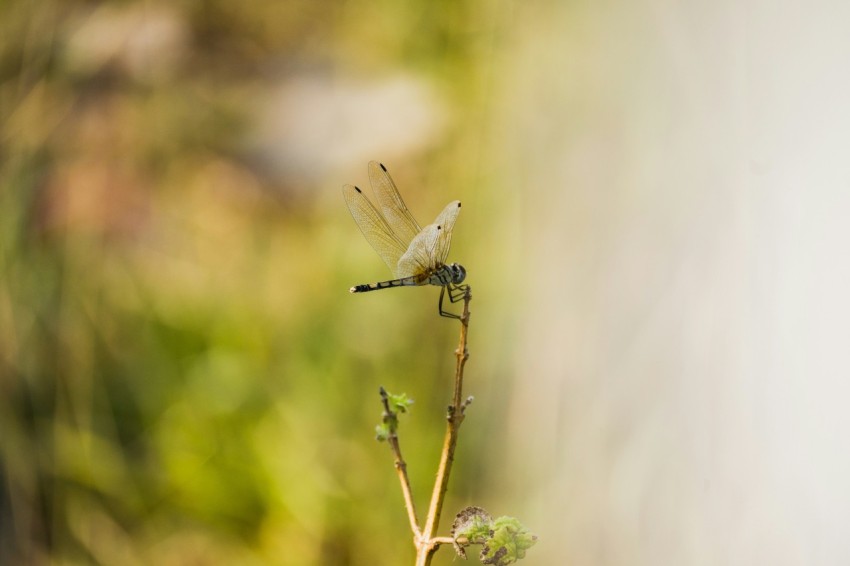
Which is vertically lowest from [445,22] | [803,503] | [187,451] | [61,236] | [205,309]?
[803,503]

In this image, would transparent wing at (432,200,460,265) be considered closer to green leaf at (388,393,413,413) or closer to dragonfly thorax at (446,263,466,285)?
dragonfly thorax at (446,263,466,285)

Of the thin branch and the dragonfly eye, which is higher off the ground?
the dragonfly eye

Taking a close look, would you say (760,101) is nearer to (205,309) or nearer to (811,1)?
(811,1)

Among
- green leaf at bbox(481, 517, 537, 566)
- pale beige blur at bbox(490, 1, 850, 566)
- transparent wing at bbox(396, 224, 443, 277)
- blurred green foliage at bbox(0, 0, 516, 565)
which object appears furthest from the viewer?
blurred green foliage at bbox(0, 0, 516, 565)

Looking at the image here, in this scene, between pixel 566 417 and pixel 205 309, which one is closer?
pixel 566 417

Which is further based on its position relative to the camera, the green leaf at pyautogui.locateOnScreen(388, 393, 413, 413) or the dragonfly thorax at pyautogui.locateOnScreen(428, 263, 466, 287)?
the dragonfly thorax at pyautogui.locateOnScreen(428, 263, 466, 287)

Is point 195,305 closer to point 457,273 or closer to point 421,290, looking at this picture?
point 421,290

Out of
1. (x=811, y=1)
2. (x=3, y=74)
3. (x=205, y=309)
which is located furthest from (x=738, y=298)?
(x=3, y=74)

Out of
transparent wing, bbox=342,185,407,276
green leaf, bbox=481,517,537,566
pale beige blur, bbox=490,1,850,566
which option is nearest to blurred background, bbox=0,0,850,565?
pale beige blur, bbox=490,1,850,566
